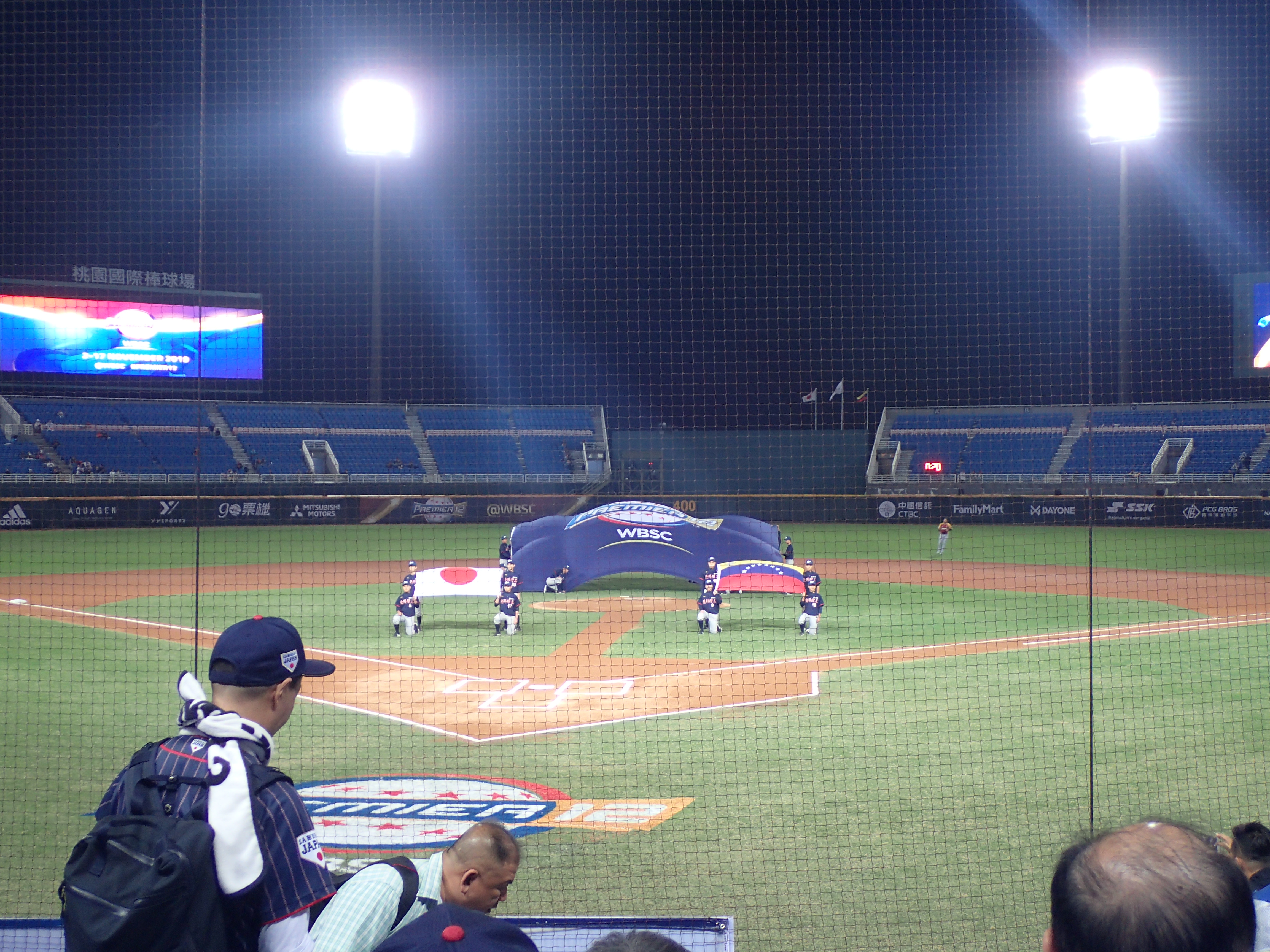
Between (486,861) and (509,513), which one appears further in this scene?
(509,513)

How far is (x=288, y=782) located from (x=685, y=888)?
3668 mm

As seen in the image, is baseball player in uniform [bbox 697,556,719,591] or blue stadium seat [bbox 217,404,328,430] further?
blue stadium seat [bbox 217,404,328,430]

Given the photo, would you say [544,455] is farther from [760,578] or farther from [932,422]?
[760,578]

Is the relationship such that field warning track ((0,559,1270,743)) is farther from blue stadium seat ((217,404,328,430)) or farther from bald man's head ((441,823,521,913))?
blue stadium seat ((217,404,328,430))

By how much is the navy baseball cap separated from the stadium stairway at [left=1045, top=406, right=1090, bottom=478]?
33921 mm

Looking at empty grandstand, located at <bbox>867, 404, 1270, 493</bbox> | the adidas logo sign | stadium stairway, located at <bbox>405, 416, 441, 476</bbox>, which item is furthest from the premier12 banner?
the adidas logo sign

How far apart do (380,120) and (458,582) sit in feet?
39.8

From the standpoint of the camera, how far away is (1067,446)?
33.7m

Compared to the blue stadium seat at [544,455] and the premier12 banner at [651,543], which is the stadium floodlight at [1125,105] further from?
the blue stadium seat at [544,455]

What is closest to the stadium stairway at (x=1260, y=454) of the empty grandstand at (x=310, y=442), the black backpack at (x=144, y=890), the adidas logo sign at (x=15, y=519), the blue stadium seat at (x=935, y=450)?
the blue stadium seat at (x=935, y=450)

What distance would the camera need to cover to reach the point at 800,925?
489cm

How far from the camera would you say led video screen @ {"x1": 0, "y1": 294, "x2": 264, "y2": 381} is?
104ft

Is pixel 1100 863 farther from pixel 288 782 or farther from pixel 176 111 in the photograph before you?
pixel 176 111

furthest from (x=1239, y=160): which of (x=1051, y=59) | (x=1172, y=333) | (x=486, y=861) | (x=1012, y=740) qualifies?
(x=486, y=861)
